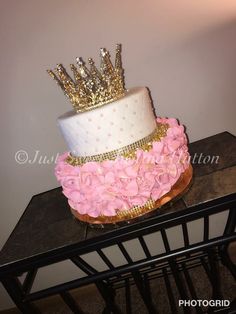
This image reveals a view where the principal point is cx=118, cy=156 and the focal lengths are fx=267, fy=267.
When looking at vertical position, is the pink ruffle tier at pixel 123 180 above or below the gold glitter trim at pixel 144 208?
above

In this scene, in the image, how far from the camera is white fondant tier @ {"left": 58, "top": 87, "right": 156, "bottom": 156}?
710 mm

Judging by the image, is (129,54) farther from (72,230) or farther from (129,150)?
(72,230)

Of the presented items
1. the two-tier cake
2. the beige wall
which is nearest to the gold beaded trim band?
the two-tier cake

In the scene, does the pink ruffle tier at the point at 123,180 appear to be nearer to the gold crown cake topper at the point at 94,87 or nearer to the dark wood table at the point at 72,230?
the dark wood table at the point at 72,230

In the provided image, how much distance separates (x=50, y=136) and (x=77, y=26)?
0.45 metres

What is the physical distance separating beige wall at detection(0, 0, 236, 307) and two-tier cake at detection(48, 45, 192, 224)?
0.30 m

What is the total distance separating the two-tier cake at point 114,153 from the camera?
2.34 feet

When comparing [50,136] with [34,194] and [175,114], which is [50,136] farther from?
[175,114]

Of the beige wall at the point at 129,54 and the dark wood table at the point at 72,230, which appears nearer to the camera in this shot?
the dark wood table at the point at 72,230

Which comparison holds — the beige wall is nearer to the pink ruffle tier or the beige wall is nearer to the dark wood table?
the dark wood table

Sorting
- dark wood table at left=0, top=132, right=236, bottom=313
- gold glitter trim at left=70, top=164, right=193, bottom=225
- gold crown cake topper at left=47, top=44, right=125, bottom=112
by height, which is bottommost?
dark wood table at left=0, top=132, right=236, bottom=313

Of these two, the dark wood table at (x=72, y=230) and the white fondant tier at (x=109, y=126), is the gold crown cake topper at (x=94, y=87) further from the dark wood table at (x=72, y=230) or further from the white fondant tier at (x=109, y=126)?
the dark wood table at (x=72, y=230)

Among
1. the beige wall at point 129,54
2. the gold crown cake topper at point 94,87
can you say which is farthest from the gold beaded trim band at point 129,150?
the beige wall at point 129,54

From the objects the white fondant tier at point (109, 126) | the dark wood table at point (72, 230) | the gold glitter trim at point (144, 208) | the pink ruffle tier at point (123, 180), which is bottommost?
the dark wood table at point (72, 230)
